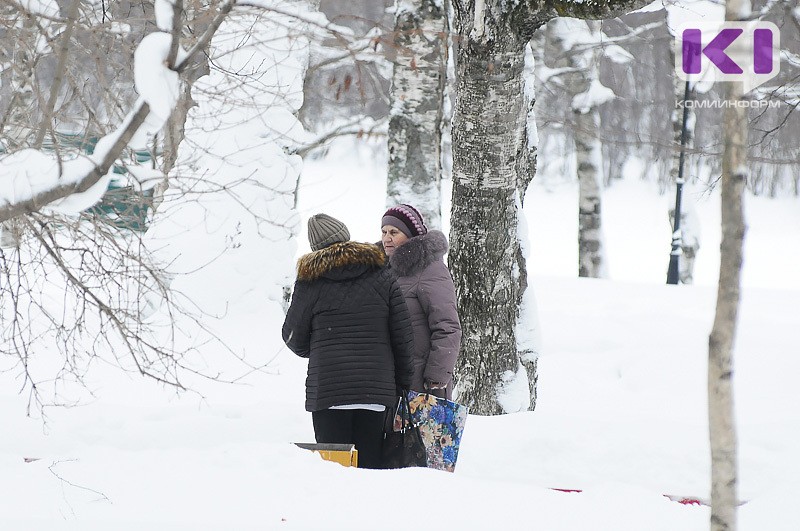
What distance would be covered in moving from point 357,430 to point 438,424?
1.22 ft

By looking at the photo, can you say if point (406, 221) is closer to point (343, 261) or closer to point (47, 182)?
point (343, 261)

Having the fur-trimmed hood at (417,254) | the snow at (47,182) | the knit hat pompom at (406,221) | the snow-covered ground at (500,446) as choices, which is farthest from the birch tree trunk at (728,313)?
the snow at (47,182)

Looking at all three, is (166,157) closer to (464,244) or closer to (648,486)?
(464,244)

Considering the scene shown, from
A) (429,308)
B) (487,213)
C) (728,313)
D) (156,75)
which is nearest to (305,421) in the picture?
(487,213)

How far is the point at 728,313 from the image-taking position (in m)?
2.33

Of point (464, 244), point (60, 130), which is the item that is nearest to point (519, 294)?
point (464, 244)

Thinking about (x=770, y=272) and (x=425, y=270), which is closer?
(x=425, y=270)

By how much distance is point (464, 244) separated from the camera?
5324 millimetres

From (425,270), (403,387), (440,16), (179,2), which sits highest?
Result: (440,16)

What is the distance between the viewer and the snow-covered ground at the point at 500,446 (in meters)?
2.99

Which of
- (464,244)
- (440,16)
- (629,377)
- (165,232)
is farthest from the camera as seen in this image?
(165,232)

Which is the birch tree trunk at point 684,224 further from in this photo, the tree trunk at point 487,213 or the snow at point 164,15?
the snow at point 164,15

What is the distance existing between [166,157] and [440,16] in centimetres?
378

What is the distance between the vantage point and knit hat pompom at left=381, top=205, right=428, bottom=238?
4207 mm
